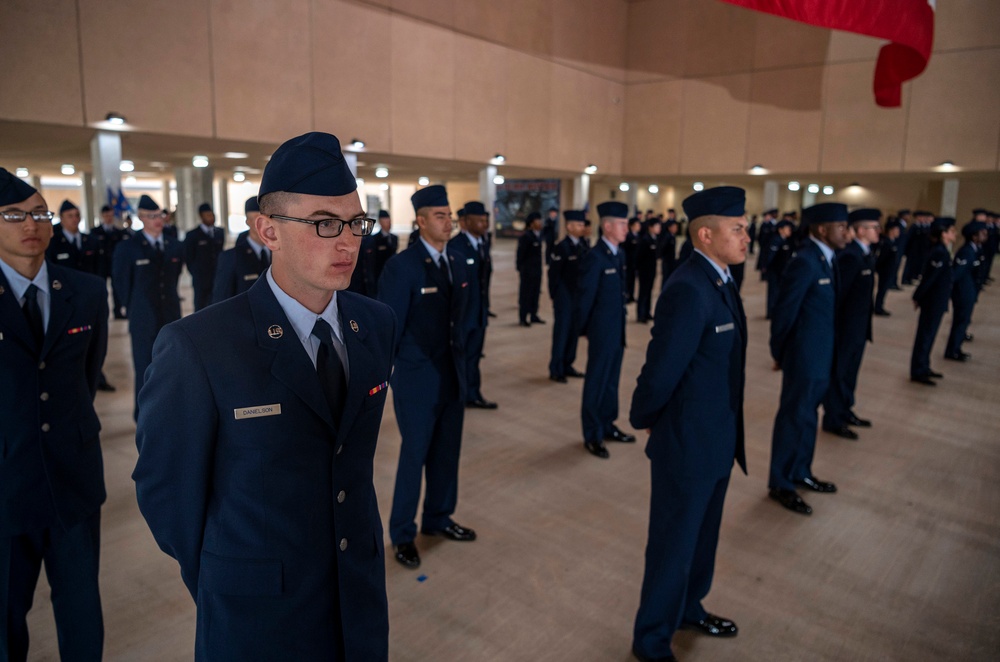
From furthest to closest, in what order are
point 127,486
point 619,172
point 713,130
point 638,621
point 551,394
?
point 619,172 → point 713,130 → point 551,394 → point 127,486 → point 638,621

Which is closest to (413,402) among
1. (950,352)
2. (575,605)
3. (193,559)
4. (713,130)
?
(575,605)

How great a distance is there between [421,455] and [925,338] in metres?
7.30

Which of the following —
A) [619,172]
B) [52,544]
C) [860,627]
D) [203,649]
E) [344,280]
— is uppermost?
[619,172]

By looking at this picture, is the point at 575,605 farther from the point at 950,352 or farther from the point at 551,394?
the point at 950,352

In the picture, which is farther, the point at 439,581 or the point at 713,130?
the point at 713,130

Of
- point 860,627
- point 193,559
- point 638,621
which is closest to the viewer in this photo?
point 193,559

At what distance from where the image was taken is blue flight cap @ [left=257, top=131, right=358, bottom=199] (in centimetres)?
158

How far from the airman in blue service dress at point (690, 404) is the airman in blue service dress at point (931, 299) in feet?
21.5

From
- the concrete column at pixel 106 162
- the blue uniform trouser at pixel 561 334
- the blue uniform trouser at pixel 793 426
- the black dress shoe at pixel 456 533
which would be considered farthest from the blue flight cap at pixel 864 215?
the concrete column at pixel 106 162

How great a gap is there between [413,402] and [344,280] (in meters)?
2.21

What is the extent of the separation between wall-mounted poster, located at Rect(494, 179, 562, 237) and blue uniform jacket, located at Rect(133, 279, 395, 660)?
1246 inches

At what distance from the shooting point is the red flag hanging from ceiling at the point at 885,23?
10.0 metres

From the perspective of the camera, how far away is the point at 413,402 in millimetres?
3762

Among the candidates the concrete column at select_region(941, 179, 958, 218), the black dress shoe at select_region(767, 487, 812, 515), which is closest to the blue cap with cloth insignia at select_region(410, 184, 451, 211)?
the black dress shoe at select_region(767, 487, 812, 515)
